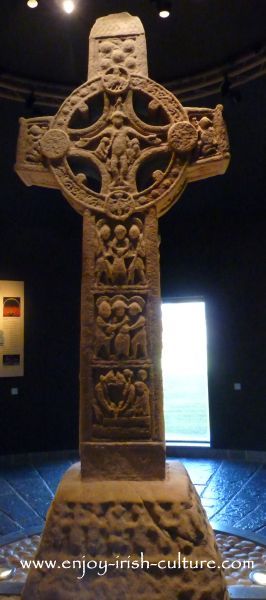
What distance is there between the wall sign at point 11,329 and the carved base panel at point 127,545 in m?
4.70

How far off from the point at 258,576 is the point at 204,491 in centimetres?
219

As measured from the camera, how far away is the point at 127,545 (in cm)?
174

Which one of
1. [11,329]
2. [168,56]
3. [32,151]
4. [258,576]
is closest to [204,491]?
[258,576]

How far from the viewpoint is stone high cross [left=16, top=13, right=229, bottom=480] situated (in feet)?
6.71

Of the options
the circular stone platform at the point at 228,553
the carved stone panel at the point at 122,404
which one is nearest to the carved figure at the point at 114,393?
the carved stone panel at the point at 122,404

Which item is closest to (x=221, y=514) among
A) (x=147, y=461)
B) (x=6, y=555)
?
(x=6, y=555)

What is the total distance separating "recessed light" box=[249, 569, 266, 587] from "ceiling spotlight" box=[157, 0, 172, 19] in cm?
429

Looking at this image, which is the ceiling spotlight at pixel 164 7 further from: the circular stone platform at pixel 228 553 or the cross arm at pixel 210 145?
the circular stone platform at pixel 228 553

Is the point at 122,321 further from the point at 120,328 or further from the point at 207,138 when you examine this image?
the point at 207,138

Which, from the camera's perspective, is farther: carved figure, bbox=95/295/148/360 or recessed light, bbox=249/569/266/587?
recessed light, bbox=249/569/266/587

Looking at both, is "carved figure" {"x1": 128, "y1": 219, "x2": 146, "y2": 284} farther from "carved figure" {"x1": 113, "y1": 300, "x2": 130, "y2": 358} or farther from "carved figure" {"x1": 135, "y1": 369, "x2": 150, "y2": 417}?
"carved figure" {"x1": 135, "y1": 369, "x2": 150, "y2": 417}

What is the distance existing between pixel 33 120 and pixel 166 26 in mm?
2363

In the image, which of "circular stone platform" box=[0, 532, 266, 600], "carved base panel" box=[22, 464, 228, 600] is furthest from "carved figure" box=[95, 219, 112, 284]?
"circular stone platform" box=[0, 532, 266, 600]

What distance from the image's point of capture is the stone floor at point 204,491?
3.80 metres
